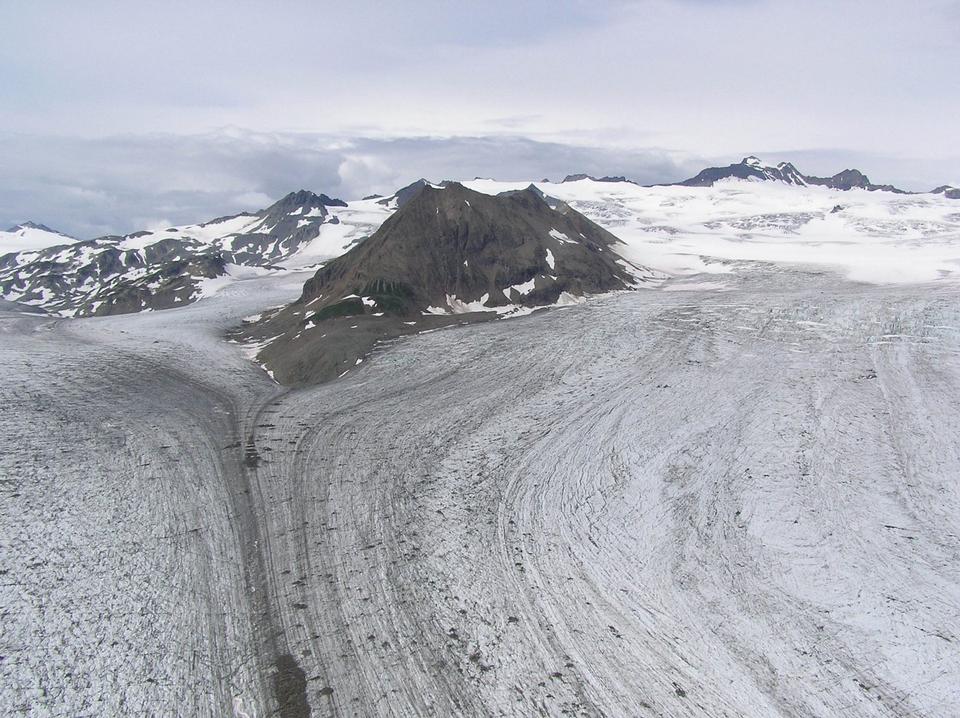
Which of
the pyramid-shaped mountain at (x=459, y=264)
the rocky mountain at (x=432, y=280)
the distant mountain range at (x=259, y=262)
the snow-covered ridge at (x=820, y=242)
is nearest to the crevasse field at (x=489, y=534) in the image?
the rocky mountain at (x=432, y=280)

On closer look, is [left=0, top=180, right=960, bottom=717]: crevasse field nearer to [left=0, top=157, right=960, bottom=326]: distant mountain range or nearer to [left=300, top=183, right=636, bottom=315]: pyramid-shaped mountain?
[left=300, top=183, right=636, bottom=315]: pyramid-shaped mountain

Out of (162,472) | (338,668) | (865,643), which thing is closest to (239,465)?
(162,472)

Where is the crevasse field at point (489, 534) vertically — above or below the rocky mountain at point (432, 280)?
below

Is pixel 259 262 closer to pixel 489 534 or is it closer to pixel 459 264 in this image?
pixel 459 264

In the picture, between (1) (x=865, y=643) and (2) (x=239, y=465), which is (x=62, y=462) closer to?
(2) (x=239, y=465)

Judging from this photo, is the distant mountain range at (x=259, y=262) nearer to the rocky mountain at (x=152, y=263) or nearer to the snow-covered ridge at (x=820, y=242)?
the rocky mountain at (x=152, y=263)

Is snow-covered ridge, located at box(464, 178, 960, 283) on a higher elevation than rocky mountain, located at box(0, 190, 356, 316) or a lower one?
higher

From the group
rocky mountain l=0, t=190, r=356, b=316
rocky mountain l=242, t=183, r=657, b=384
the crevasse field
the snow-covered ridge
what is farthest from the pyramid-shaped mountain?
rocky mountain l=0, t=190, r=356, b=316
